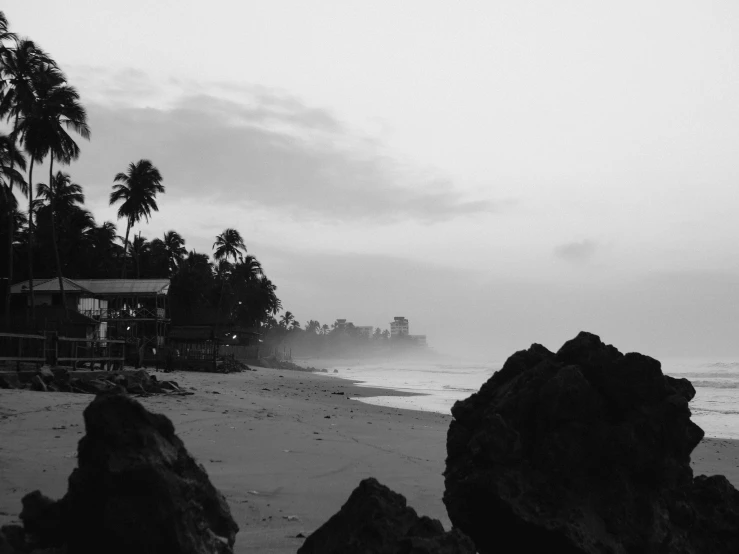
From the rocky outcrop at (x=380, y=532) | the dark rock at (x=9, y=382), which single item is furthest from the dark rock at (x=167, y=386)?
the rocky outcrop at (x=380, y=532)

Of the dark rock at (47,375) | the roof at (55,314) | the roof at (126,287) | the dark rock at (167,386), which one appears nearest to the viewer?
the dark rock at (47,375)

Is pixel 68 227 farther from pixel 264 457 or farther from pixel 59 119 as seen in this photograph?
pixel 264 457

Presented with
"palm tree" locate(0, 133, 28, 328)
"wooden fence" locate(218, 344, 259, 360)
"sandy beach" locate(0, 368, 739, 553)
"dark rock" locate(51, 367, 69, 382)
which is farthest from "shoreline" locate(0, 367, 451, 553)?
"wooden fence" locate(218, 344, 259, 360)

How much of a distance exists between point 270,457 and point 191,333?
4871 cm

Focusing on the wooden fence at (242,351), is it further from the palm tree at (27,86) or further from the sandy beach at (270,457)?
the sandy beach at (270,457)

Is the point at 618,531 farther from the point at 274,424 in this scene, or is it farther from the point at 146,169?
the point at 146,169

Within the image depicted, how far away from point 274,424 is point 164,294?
37.0 meters

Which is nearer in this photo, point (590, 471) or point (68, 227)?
point (590, 471)

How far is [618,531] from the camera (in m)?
3.68

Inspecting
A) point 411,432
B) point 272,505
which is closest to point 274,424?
point 411,432

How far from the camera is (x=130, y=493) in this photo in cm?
308

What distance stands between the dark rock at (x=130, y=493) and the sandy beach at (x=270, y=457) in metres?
1.20

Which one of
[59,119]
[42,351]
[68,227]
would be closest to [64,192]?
[68,227]

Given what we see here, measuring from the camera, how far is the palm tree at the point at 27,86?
106 feet
